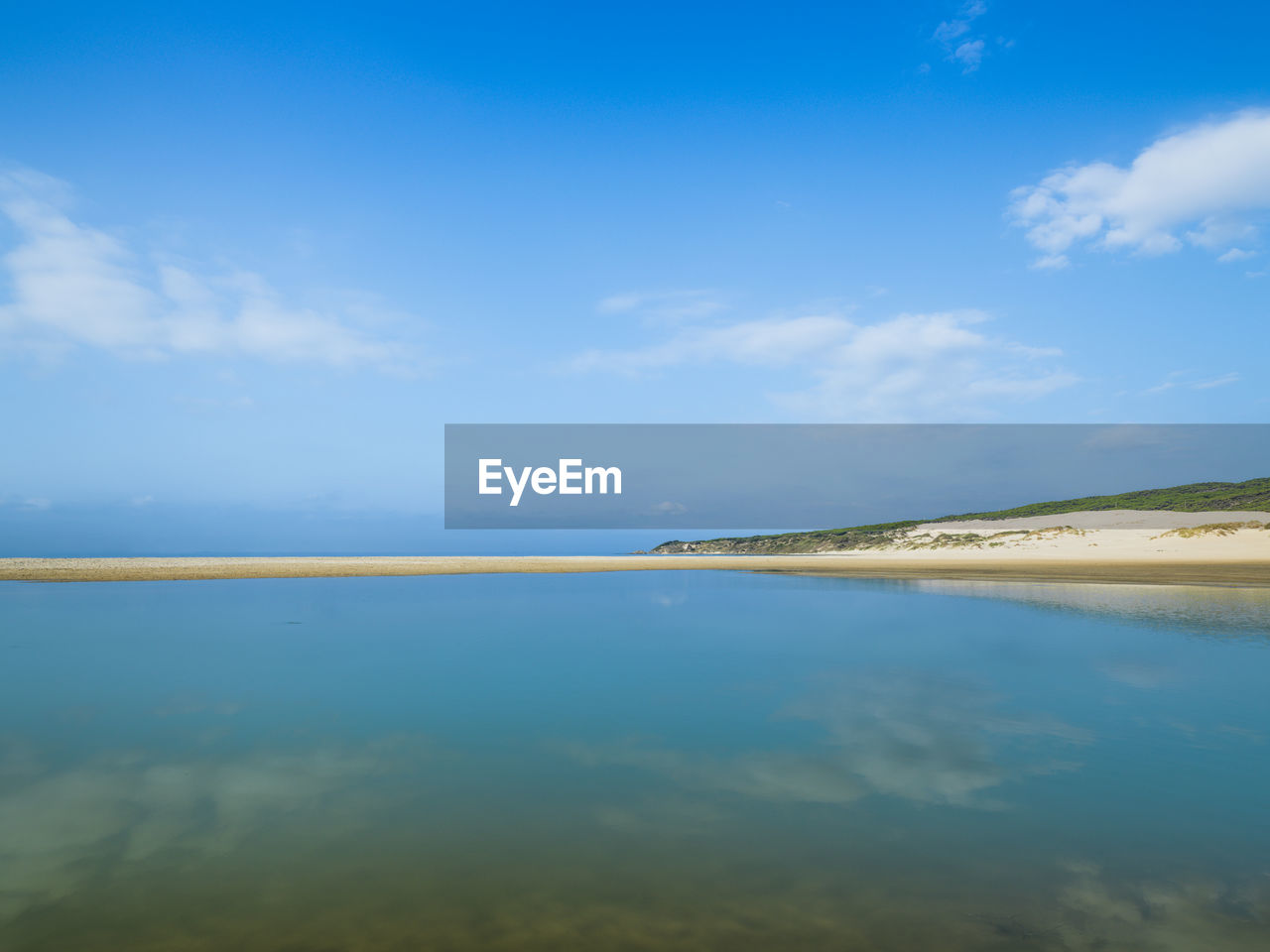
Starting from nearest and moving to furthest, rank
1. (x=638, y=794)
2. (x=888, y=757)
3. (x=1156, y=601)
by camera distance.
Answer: (x=638, y=794), (x=888, y=757), (x=1156, y=601)

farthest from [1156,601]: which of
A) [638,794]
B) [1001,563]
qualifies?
[638,794]

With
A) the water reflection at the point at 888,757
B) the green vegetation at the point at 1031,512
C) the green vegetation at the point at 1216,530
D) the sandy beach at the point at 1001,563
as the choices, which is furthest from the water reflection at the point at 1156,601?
the green vegetation at the point at 1031,512

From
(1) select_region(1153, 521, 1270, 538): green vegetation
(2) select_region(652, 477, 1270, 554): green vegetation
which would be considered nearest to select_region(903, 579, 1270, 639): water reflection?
(1) select_region(1153, 521, 1270, 538): green vegetation

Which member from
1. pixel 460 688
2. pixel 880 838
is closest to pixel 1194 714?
pixel 880 838

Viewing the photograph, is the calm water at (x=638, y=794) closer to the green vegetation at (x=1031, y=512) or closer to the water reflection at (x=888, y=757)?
the water reflection at (x=888, y=757)

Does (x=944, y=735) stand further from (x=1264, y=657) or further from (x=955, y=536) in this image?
(x=955, y=536)

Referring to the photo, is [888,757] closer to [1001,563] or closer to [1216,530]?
[1001,563]

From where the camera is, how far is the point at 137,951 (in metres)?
4.82

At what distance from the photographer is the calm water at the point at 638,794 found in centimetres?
522

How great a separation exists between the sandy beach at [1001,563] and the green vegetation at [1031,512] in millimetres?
3963

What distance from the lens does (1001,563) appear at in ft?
147

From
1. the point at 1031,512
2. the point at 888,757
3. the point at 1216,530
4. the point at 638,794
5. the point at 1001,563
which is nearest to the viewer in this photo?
the point at 638,794

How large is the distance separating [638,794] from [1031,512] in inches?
3583

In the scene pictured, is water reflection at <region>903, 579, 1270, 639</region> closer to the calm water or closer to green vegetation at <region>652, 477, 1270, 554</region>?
the calm water
